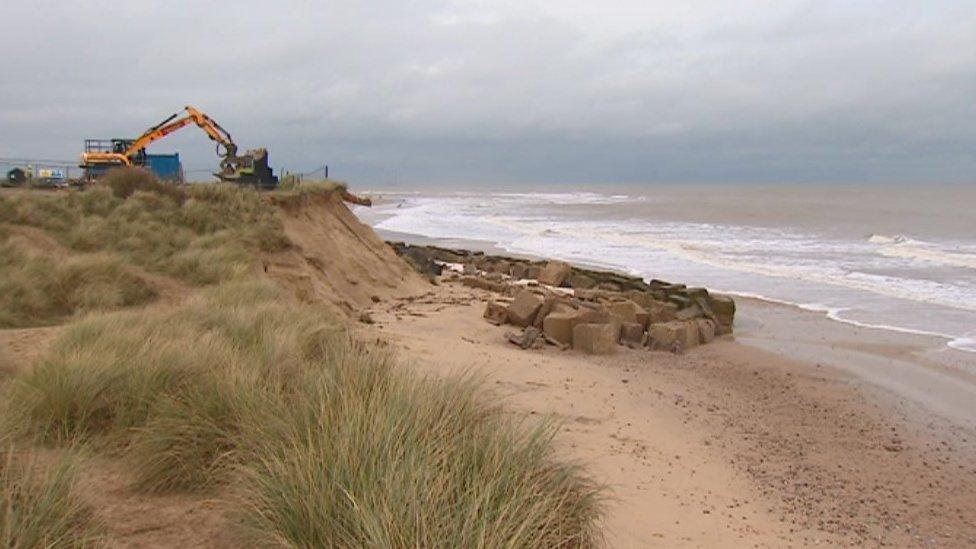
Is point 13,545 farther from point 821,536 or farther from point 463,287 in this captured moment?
point 463,287

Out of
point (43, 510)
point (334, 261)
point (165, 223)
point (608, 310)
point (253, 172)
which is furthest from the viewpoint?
point (253, 172)

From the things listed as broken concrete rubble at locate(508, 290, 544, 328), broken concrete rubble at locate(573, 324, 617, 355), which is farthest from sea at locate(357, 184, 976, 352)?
broken concrete rubble at locate(508, 290, 544, 328)

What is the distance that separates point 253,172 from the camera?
26141 millimetres

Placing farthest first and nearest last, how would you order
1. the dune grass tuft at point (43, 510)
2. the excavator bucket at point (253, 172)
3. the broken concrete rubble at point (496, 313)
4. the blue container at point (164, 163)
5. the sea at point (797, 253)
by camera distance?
the blue container at point (164, 163)
the excavator bucket at point (253, 172)
the sea at point (797, 253)
the broken concrete rubble at point (496, 313)
the dune grass tuft at point (43, 510)

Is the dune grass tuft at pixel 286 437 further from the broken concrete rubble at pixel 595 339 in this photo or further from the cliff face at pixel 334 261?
the cliff face at pixel 334 261

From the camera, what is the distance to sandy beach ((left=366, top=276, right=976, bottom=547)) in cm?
626

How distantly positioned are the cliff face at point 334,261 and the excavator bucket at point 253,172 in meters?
5.50

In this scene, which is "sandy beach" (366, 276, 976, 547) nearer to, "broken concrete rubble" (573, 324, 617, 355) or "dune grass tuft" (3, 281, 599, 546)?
"broken concrete rubble" (573, 324, 617, 355)

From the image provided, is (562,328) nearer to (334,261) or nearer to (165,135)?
(334,261)

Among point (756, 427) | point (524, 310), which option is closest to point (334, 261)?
point (524, 310)

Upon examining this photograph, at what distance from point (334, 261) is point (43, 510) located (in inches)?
564

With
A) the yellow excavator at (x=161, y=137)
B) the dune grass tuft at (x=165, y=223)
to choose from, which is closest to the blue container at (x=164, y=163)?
the yellow excavator at (x=161, y=137)

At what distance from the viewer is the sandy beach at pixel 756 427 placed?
20.5 ft

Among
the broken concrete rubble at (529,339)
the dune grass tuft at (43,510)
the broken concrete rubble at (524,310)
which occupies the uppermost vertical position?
the dune grass tuft at (43,510)
